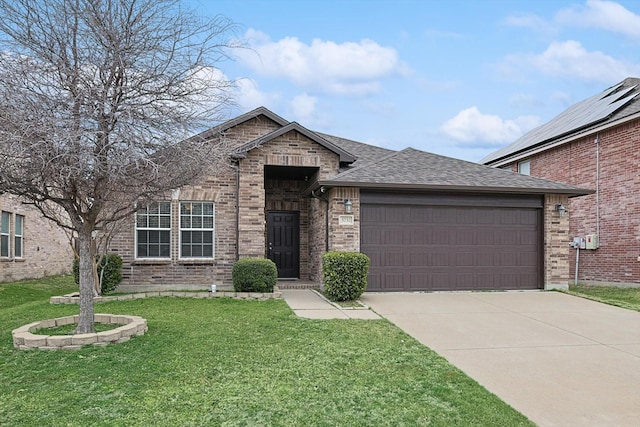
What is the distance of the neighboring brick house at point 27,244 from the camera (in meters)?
15.0

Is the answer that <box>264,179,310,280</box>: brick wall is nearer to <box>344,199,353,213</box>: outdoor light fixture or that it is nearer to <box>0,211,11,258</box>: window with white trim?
<box>344,199,353,213</box>: outdoor light fixture

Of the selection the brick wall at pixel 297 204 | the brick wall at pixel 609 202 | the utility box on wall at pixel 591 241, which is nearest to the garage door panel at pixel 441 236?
the brick wall at pixel 297 204

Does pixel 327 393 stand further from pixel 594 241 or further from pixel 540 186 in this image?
pixel 594 241

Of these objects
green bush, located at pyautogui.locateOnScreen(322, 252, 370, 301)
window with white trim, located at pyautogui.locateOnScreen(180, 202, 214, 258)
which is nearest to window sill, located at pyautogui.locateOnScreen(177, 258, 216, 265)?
window with white trim, located at pyautogui.locateOnScreen(180, 202, 214, 258)

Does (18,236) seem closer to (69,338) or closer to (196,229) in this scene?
(196,229)

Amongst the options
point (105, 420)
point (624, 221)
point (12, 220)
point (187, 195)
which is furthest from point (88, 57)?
point (624, 221)

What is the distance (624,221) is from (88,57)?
1518cm

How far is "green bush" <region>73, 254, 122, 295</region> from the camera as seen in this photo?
11133mm

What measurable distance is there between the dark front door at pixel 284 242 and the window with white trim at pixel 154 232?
10.0ft

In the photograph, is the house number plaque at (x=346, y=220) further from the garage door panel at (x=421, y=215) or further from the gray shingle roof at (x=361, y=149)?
the gray shingle roof at (x=361, y=149)

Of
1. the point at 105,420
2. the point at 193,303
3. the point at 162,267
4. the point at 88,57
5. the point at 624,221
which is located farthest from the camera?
the point at 624,221

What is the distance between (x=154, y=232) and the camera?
1220 cm

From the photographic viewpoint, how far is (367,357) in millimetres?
5805

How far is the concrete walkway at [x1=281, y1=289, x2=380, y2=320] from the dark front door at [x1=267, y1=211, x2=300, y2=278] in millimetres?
2669
